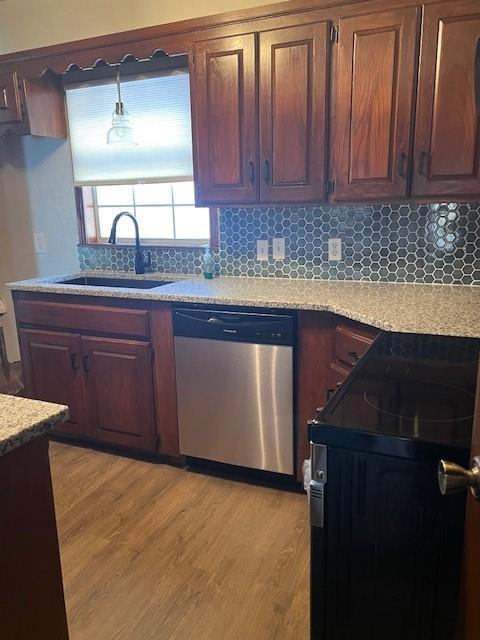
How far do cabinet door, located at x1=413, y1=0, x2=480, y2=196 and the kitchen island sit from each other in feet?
6.02

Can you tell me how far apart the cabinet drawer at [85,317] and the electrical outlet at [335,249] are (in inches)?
40.6

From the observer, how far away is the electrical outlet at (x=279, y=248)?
9.23ft

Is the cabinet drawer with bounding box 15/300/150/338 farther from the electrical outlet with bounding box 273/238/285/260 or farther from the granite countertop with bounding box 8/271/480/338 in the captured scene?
the electrical outlet with bounding box 273/238/285/260

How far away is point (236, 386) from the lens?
2.39 meters

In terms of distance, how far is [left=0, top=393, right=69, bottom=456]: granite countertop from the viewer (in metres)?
0.89

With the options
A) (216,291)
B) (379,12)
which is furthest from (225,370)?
(379,12)

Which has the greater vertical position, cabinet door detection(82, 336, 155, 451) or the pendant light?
the pendant light

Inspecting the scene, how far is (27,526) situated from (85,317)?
5.94 ft

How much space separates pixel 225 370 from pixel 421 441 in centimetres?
144

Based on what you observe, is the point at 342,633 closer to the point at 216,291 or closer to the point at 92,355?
the point at 216,291

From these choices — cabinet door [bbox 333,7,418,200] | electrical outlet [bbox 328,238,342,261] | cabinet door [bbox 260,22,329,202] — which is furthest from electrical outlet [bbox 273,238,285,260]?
cabinet door [bbox 333,7,418,200]

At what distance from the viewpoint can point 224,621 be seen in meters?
1.68

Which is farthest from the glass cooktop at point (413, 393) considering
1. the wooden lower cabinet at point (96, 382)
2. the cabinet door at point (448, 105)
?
the wooden lower cabinet at point (96, 382)

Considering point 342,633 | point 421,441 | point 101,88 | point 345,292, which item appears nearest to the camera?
point 421,441
